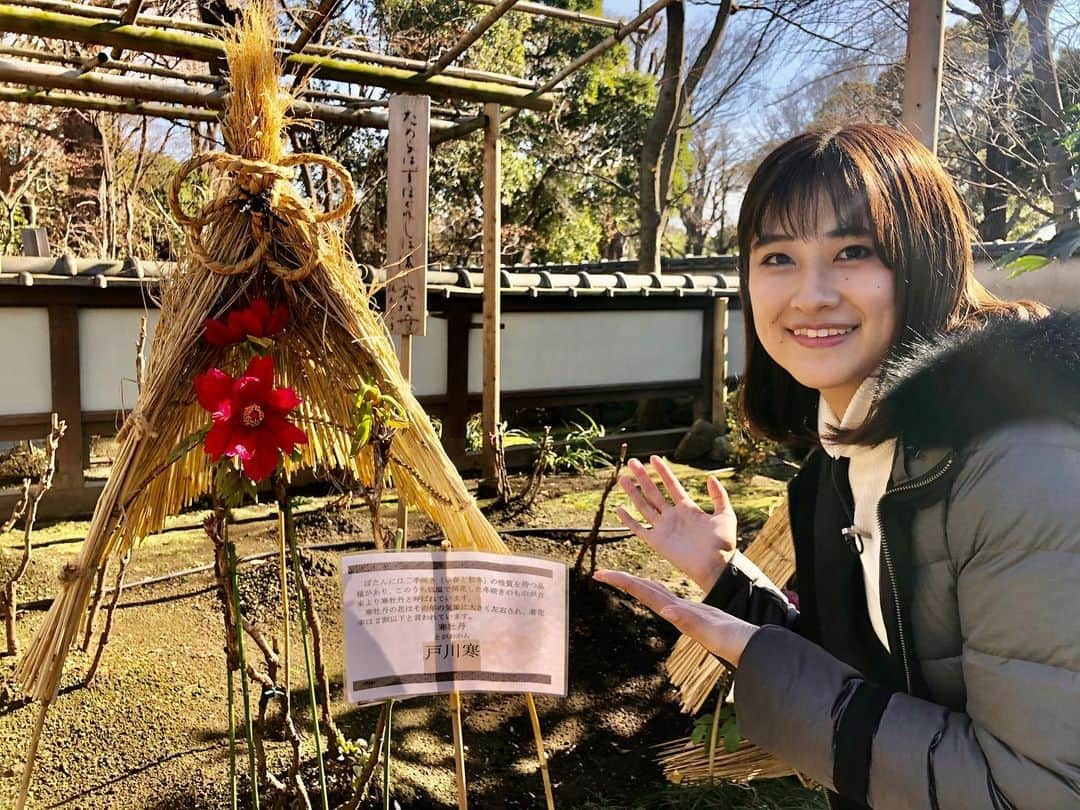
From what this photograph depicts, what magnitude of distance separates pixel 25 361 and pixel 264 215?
14.2 ft

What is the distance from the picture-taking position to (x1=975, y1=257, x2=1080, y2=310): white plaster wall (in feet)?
15.8

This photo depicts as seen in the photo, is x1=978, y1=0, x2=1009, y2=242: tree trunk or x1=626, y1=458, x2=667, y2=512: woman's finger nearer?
x1=626, y1=458, x2=667, y2=512: woman's finger

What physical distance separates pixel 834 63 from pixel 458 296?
460 centimetres

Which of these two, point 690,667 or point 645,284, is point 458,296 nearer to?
point 645,284

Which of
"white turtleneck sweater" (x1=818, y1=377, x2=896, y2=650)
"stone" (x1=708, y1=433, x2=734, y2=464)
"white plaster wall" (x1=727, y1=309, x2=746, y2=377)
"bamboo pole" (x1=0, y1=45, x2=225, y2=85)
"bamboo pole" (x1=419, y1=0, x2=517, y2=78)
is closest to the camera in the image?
"white turtleneck sweater" (x1=818, y1=377, x2=896, y2=650)

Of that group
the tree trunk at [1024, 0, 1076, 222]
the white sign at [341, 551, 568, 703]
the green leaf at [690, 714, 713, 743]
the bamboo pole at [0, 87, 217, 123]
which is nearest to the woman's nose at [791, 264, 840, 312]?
the white sign at [341, 551, 568, 703]

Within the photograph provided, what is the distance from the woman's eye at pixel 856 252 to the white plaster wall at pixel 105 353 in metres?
5.03

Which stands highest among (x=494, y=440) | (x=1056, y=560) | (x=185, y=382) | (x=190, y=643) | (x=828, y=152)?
(x=828, y=152)

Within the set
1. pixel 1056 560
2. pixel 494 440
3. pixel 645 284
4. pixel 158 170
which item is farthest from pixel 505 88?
pixel 158 170

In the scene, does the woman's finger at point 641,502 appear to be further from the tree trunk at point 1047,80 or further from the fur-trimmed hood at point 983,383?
the tree trunk at point 1047,80

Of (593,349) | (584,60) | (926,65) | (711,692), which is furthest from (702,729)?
(593,349)

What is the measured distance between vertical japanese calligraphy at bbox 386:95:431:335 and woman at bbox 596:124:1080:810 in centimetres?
257

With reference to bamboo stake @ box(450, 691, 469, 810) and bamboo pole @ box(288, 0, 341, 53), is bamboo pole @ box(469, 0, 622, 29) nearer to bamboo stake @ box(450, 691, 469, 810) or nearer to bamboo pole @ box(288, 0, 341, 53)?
bamboo pole @ box(288, 0, 341, 53)

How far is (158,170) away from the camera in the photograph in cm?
1208
